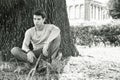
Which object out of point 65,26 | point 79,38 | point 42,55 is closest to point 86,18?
point 79,38

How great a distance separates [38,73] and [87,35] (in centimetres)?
938

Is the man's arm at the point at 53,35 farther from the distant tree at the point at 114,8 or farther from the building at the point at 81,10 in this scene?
the building at the point at 81,10

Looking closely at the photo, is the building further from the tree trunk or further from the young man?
the young man

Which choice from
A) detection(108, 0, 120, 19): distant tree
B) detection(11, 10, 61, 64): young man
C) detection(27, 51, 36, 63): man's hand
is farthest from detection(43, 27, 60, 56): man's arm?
detection(108, 0, 120, 19): distant tree

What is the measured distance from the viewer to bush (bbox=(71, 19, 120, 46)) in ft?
44.8

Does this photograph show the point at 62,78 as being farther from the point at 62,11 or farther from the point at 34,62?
the point at 62,11

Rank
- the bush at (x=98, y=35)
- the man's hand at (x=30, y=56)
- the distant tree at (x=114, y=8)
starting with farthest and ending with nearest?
the distant tree at (x=114, y=8) < the bush at (x=98, y=35) < the man's hand at (x=30, y=56)

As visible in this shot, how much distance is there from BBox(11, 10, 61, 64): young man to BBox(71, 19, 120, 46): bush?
333 inches

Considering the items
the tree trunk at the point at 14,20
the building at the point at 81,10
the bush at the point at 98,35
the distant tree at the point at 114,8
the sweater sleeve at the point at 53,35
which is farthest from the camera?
the building at the point at 81,10

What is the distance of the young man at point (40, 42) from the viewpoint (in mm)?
4770

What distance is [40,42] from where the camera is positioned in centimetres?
499

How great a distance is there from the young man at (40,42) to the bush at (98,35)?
8452 mm

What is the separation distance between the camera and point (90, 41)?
45.9ft

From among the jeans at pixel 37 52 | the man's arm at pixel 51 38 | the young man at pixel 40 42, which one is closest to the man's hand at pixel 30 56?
the young man at pixel 40 42
